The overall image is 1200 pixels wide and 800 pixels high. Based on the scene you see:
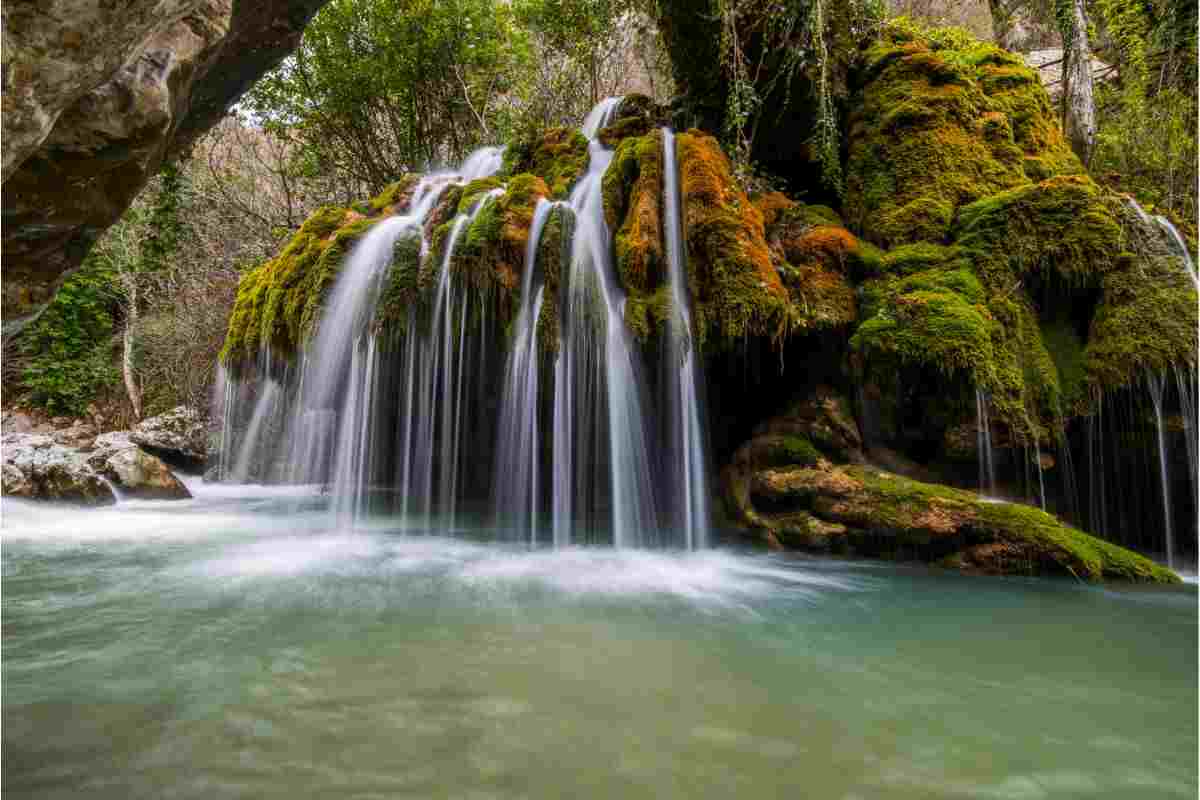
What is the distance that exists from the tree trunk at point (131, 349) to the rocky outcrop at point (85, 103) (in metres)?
15.9

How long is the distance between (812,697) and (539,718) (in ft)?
3.63

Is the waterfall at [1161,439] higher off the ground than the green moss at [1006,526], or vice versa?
the waterfall at [1161,439]

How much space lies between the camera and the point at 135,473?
8211 mm

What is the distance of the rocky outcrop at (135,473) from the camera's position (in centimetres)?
812

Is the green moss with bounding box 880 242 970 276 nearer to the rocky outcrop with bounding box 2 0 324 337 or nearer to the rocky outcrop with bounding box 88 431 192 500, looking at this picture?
the rocky outcrop with bounding box 2 0 324 337

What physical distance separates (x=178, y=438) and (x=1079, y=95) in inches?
648

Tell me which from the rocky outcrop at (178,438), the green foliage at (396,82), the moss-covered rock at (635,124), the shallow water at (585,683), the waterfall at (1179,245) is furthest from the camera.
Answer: the green foliage at (396,82)

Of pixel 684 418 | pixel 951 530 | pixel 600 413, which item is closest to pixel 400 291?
pixel 600 413

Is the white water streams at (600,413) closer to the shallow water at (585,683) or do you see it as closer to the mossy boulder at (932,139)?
the shallow water at (585,683)

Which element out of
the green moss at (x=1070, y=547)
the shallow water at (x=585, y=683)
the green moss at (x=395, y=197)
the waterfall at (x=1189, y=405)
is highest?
the green moss at (x=395, y=197)

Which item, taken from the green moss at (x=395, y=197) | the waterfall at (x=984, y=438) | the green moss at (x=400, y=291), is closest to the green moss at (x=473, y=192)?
the green moss at (x=400, y=291)

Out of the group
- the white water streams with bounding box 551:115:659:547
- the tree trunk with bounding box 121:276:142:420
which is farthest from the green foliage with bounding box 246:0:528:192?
the white water streams with bounding box 551:115:659:547

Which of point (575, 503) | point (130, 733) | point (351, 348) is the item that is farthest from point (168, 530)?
point (130, 733)

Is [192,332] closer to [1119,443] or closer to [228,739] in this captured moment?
[228,739]
